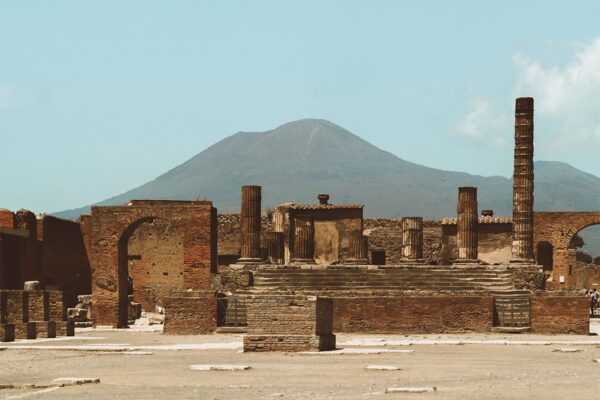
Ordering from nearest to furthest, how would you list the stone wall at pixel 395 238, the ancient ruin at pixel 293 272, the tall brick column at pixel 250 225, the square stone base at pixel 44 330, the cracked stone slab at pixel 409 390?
the cracked stone slab at pixel 409 390
the square stone base at pixel 44 330
the ancient ruin at pixel 293 272
the tall brick column at pixel 250 225
the stone wall at pixel 395 238

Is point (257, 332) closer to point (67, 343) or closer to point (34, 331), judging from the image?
point (67, 343)

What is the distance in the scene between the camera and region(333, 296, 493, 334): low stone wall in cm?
3173

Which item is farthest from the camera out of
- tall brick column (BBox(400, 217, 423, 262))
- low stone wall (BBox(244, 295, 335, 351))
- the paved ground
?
tall brick column (BBox(400, 217, 423, 262))

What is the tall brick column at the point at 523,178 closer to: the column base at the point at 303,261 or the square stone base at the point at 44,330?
the column base at the point at 303,261

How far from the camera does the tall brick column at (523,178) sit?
→ 43.7m

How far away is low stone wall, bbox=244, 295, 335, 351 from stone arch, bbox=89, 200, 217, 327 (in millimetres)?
16089

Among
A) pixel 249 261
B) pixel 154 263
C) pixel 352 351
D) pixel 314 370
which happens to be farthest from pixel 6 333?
pixel 154 263

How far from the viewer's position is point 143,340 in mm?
29812

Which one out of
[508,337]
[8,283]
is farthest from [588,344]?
[8,283]

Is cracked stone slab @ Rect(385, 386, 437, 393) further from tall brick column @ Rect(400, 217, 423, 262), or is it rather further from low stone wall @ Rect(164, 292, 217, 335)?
tall brick column @ Rect(400, 217, 423, 262)

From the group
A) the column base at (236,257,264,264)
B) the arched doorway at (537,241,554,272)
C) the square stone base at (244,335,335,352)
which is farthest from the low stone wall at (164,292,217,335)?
the arched doorway at (537,241,554,272)

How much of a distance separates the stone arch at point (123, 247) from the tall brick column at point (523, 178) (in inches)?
407

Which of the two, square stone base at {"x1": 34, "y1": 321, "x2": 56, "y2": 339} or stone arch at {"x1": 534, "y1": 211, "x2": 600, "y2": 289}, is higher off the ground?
stone arch at {"x1": 534, "y1": 211, "x2": 600, "y2": 289}

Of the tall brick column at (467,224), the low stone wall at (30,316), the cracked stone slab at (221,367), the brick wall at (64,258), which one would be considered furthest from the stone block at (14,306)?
the tall brick column at (467,224)
